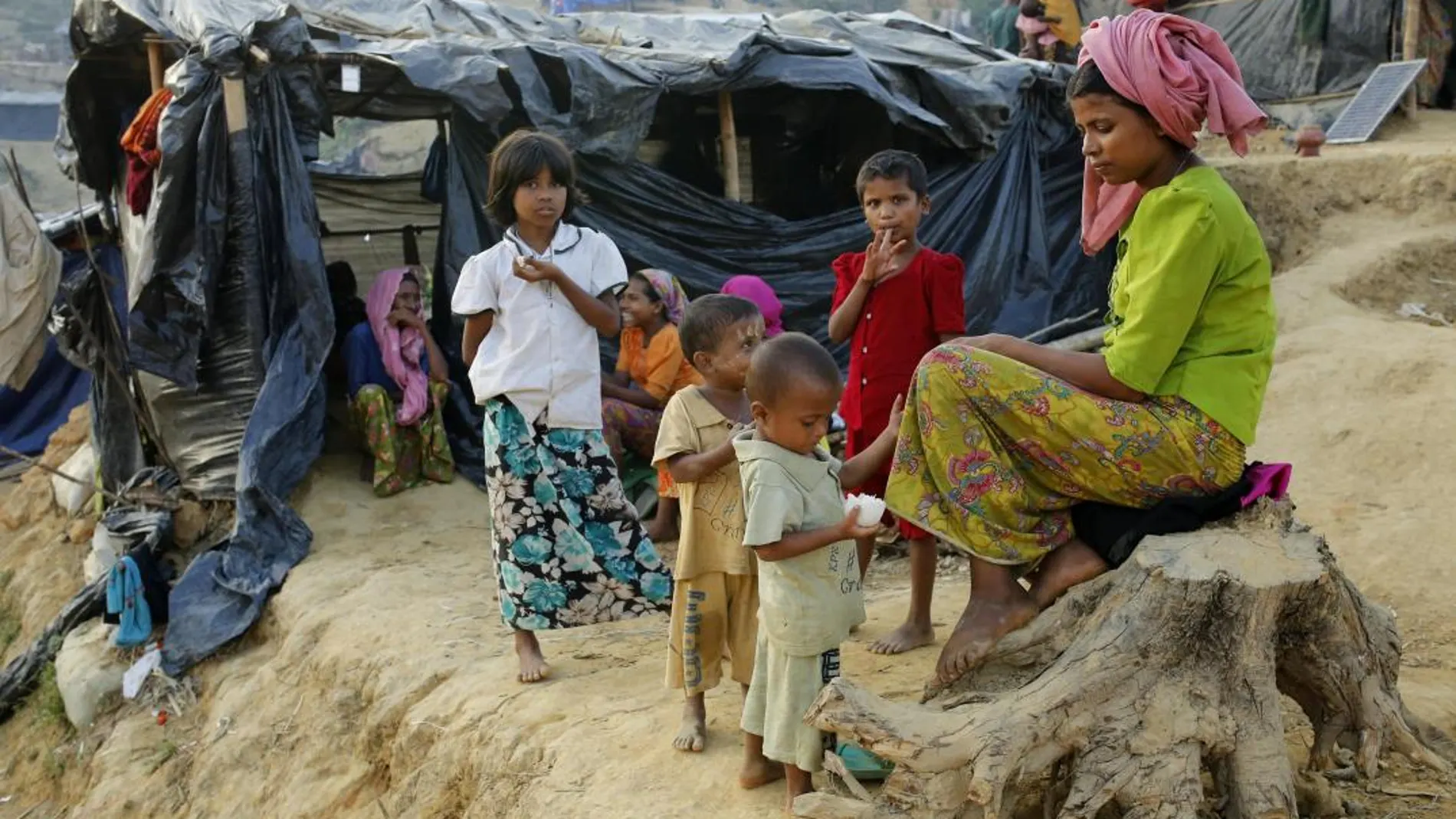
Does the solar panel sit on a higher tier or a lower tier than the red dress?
higher

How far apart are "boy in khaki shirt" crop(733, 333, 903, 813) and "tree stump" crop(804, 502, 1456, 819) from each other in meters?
0.24

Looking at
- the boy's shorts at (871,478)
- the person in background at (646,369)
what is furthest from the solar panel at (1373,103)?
the boy's shorts at (871,478)

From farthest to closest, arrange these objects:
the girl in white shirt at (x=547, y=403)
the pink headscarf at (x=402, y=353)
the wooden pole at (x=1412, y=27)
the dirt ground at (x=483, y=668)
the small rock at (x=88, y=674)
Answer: the wooden pole at (x=1412, y=27), the pink headscarf at (x=402, y=353), the small rock at (x=88, y=674), the girl in white shirt at (x=547, y=403), the dirt ground at (x=483, y=668)

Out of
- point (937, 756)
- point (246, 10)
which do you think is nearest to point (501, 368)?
point (937, 756)

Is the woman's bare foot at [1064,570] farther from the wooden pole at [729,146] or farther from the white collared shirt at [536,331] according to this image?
the wooden pole at [729,146]

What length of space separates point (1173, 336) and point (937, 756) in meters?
0.99

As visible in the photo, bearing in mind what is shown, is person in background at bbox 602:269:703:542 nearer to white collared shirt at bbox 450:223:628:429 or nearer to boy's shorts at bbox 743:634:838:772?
white collared shirt at bbox 450:223:628:429

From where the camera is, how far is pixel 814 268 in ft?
26.9

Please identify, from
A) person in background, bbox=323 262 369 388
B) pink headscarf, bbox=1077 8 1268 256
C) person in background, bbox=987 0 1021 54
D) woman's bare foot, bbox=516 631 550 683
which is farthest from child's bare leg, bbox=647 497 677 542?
person in background, bbox=987 0 1021 54

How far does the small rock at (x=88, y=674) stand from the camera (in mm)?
5695

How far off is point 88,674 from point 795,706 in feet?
14.7

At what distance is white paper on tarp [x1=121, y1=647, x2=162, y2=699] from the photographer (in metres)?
5.56

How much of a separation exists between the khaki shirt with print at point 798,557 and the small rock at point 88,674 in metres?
4.29

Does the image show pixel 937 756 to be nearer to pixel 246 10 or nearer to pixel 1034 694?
pixel 1034 694
